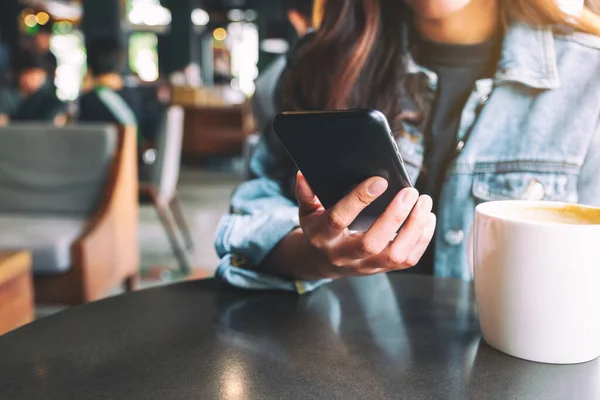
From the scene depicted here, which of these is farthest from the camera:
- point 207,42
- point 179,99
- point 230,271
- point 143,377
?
point 207,42

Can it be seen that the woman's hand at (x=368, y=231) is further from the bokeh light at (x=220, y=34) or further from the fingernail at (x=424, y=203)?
the bokeh light at (x=220, y=34)

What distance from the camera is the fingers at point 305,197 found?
23.8 inches

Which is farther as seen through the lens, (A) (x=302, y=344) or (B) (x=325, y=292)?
(B) (x=325, y=292)

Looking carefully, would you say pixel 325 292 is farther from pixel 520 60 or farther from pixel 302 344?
pixel 520 60

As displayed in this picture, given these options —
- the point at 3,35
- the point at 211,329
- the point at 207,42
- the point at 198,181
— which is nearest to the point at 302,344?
the point at 211,329

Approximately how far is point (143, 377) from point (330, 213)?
0.22 m

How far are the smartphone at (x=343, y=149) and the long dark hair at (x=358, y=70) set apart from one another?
32 centimetres

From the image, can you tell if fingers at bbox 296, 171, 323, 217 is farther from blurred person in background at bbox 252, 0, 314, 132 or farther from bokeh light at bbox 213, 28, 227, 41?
bokeh light at bbox 213, 28, 227, 41

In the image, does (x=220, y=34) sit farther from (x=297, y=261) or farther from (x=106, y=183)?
(x=297, y=261)

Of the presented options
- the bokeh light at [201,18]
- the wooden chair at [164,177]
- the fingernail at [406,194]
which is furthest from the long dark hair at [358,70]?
the bokeh light at [201,18]

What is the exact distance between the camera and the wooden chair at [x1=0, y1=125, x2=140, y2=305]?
2275 mm

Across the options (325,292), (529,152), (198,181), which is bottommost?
(198,181)

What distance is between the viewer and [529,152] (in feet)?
2.75

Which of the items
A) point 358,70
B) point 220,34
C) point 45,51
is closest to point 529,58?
point 358,70
